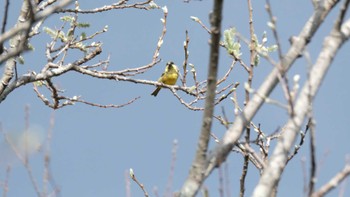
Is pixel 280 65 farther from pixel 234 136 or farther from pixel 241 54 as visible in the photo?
pixel 241 54

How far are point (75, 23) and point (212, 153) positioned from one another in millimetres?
3938

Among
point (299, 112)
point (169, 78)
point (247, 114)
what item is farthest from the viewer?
point (169, 78)

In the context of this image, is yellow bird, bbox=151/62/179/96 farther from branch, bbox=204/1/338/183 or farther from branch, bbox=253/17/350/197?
branch, bbox=253/17/350/197

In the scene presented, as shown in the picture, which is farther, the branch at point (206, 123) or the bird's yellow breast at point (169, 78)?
the bird's yellow breast at point (169, 78)

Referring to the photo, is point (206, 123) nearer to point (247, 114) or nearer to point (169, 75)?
point (247, 114)

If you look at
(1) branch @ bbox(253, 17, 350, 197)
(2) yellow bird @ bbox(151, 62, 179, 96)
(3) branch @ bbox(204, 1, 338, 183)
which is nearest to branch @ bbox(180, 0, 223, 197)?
(3) branch @ bbox(204, 1, 338, 183)

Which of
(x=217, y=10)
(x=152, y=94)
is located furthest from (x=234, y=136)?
(x=152, y=94)

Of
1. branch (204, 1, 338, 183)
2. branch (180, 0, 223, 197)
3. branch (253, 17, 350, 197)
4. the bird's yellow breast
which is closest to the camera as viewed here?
branch (253, 17, 350, 197)

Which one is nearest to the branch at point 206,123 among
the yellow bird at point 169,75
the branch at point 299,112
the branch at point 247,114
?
the branch at point 247,114

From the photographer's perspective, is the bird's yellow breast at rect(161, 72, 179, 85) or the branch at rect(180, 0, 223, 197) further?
the bird's yellow breast at rect(161, 72, 179, 85)

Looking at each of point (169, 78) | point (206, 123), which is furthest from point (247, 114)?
point (169, 78)

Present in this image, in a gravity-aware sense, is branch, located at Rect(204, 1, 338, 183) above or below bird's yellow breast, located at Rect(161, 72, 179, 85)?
below

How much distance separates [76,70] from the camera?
6.08 meters

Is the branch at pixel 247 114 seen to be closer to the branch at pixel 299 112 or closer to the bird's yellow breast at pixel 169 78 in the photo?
the branch at pixel 299 112
